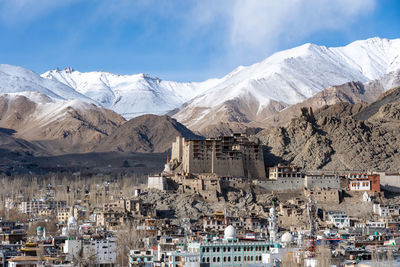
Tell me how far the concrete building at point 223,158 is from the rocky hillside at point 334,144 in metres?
4.26

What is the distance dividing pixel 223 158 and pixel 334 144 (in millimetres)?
17236

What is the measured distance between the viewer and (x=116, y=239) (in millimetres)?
82312

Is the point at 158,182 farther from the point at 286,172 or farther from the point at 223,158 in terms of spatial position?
the point at 286,172

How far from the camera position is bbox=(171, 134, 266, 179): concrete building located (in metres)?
117

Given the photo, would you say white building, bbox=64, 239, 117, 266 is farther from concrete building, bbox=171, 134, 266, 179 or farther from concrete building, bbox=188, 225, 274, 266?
concrete building, bbox=171, 134, 266, 179

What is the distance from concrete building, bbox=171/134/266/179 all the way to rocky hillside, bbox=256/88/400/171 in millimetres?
4263

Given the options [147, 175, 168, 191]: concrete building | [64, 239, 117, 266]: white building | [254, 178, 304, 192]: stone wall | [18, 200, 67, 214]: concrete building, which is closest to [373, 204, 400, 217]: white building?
[254, 178, 304, 192]: stone wall

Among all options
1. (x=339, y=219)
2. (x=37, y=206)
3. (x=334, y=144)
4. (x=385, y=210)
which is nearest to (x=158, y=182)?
(x=37, y=206)

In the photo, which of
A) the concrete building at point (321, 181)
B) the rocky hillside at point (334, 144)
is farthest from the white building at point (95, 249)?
the rocky hillside at point (334, 144)

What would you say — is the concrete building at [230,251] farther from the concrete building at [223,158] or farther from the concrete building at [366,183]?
the concrete building at [223,158]


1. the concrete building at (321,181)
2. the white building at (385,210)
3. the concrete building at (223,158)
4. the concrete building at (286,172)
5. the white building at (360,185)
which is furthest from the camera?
the concrete building at (223,158)

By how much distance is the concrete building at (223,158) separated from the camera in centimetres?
11706

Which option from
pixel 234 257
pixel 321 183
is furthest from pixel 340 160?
pixel 234 257

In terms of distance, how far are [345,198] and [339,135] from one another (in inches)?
777
